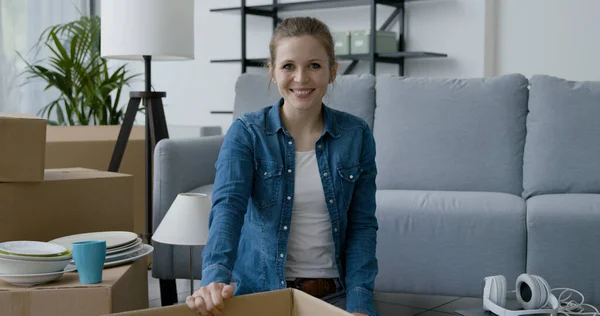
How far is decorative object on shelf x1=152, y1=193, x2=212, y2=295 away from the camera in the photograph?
2.11 meters

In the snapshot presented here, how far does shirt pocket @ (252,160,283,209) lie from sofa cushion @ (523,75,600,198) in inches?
69.8

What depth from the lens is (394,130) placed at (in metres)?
3.09

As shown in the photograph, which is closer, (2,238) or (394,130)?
(2,238)

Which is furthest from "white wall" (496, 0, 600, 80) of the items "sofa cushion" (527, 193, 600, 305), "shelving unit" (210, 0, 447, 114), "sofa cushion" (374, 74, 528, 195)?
"sofa cushion" (527, 193, 600, 305)

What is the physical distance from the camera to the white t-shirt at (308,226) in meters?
1.42

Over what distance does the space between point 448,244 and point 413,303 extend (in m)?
0.43

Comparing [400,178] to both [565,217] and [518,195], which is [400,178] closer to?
[518,195]

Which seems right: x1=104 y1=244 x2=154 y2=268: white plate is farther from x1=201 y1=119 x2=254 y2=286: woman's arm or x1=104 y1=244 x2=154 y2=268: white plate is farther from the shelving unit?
the shelving unit

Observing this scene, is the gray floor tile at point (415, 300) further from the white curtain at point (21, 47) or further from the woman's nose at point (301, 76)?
the white curtain at point (21, 47)

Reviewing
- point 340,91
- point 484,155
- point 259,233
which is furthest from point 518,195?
point 259,233

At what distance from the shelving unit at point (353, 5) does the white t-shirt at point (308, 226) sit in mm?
3088

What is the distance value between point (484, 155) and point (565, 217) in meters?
0.56

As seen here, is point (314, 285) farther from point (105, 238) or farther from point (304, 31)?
point (105, 238)

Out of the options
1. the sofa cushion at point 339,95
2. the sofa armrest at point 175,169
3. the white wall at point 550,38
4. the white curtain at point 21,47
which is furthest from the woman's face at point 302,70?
the white curtain at point 21,47
